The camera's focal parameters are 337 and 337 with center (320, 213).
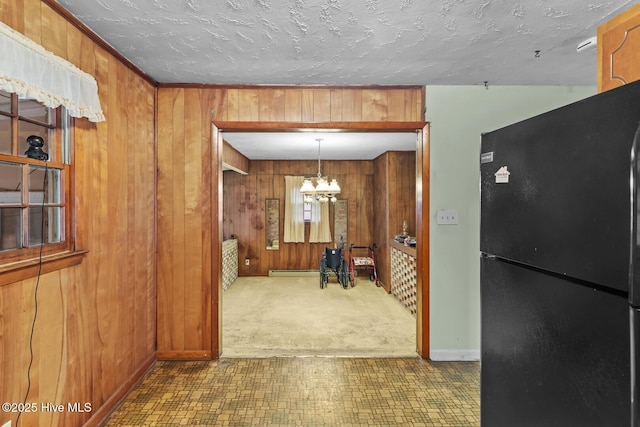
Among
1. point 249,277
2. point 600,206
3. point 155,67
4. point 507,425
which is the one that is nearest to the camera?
point 600,206

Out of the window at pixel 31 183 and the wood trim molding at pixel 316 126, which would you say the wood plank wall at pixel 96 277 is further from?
the wood trim molding at pixel 316 126

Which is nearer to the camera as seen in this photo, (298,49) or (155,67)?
(298,49)

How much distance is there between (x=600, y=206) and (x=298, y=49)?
182 centimetres

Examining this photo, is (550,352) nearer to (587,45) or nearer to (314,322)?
(587,45)

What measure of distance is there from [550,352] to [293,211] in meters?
6.20

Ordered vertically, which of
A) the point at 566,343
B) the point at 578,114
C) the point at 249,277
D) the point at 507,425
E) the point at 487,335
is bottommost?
the point at 249,277

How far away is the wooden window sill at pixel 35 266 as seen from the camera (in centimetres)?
131

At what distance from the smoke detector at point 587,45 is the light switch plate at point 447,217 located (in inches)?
51.6

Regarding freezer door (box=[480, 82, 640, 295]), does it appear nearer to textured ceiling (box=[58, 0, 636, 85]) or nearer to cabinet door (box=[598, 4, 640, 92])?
cabinet door (box=[598, 4, 640, 92])

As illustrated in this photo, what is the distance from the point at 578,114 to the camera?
84 cm

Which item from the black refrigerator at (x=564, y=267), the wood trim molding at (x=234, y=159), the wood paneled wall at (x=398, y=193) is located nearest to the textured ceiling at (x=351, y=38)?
the black refrigerator at (x=564, y=267)

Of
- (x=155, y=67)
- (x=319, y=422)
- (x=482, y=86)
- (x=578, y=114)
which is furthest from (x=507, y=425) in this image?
(x=155, y=67)

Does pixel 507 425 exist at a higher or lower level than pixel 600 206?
lower

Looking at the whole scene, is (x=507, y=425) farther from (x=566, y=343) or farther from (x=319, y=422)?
(x=319, y=422)
